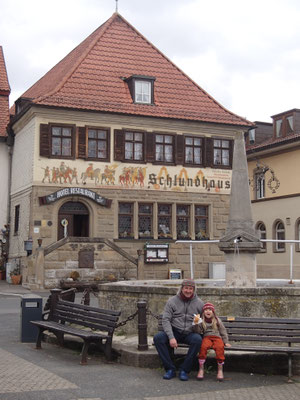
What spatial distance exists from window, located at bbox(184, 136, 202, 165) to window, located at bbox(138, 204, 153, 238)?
3107 millimetres

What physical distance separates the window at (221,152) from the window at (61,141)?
751cm

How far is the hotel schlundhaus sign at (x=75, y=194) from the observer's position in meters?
29.5

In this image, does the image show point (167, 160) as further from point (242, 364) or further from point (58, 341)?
point (242, 364)

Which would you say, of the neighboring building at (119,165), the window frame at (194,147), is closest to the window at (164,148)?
the neighboring building at (119,165)

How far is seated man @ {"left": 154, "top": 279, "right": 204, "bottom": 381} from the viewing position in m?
9.12

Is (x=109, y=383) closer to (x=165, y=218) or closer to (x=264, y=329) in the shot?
(x=264, y=329)

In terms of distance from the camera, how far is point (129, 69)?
34031 mm

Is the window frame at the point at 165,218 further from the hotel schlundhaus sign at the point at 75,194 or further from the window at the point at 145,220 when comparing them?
the hotel schlundhaus sign at the point at 75,194

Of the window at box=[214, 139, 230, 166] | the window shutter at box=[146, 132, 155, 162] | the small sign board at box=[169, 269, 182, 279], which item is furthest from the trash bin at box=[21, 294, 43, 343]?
the window at box=[214, 139, 230, 166]

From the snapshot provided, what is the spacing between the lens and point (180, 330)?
9.51 metres

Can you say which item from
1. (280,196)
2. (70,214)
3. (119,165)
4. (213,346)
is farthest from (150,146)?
(213,346)

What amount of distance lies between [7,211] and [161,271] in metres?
8.71

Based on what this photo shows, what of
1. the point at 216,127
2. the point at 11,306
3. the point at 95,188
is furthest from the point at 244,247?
the point at 216,127

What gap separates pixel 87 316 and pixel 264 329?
121 inches
